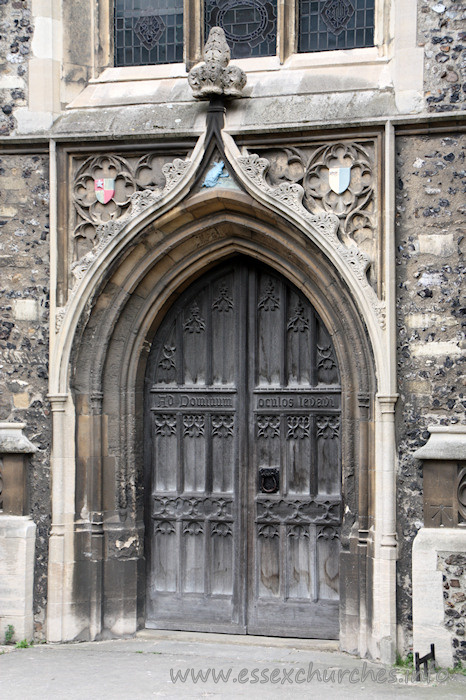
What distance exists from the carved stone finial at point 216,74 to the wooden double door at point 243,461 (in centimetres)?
137

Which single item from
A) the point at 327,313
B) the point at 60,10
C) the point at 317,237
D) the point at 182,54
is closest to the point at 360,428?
the point at 327,313

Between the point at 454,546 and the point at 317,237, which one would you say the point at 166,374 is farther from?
the point at 454,546

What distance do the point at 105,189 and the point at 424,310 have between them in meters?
2.61

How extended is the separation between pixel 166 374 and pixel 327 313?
4.76 ft

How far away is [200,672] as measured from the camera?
6.79m

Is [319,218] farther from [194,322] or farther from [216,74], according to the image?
[194,322]

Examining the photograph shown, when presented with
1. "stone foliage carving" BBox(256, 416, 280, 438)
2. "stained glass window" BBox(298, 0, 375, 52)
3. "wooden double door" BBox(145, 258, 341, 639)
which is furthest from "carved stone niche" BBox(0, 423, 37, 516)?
"stained glass window" BBox(298, 0, 375, 52)

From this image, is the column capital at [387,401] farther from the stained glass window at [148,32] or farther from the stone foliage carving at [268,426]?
the stained glass window at [148,32]

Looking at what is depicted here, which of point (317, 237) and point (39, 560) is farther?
point (39, 560)

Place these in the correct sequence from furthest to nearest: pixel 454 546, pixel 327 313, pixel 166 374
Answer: pixel 166 374
pixel 327 313
pixel 454 546

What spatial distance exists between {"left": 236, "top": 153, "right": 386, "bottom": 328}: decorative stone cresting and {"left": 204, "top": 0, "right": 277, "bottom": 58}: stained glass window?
1069 mm

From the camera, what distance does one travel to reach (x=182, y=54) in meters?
7.90

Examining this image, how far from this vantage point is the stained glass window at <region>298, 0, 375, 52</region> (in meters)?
7.56

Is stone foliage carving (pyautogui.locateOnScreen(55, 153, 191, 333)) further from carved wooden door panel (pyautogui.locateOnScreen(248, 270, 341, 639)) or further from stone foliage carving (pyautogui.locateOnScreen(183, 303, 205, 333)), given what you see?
carved wooden door panel (pyautogui.locateOnScreen(248, 270, 341, 639))
